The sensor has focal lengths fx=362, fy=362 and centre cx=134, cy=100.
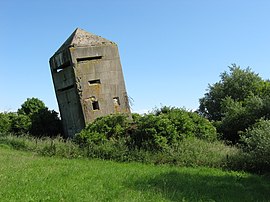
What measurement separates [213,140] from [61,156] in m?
7.40

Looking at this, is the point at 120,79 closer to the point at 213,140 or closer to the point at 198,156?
the point at 213,140

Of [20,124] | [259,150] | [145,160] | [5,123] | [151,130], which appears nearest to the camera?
[259,150]

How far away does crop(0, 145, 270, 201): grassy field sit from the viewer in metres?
8.30

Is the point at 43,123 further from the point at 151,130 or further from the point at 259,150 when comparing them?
the point at 259,150

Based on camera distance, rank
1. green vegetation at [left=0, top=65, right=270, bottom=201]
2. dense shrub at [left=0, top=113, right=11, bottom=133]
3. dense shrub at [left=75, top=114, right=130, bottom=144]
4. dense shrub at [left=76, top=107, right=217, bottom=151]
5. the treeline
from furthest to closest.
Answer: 1. dense shrub at [left=0, top=113, right=11, bottom=133]
2. dense shrub at [left=75, top=114, right=130, bottom=144]
3. dense shrub at [left=76, top=107, right=217, bottom=151]
4. the treeline
5. green vegetation at [left=0, top=65, right=270, bottom=201]

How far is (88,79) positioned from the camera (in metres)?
20.5

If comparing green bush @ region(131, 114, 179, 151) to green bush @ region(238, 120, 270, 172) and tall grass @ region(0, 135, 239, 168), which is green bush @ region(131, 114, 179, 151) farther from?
green bush @ region(238, 120, 270, 172)

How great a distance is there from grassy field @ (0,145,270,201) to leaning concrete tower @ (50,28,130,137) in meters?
7.16

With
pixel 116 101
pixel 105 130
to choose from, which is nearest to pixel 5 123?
pixel 116 101

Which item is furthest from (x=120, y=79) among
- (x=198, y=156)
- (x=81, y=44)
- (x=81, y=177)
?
(x=81, y=177)

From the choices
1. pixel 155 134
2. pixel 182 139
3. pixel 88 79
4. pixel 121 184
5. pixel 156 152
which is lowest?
pixel 121 184

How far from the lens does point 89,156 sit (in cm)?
1636

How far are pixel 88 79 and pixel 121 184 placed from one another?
37.7ft

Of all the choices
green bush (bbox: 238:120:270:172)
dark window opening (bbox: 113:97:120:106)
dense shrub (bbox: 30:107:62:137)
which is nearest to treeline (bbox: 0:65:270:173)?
green bush (bbox: 238:120:270:172)
